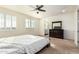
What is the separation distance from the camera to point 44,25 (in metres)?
1.54

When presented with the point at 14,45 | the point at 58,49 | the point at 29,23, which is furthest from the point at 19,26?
the point at 58,49

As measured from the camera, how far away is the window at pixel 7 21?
1.20 meters

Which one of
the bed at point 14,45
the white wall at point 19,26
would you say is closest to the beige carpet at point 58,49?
the bed at point 14,45

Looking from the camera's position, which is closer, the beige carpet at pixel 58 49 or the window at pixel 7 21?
the window at pixel 7 21

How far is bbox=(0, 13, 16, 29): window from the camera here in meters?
1.20

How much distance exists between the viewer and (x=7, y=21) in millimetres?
1233

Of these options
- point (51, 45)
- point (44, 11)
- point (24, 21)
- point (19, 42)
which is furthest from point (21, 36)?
point (51, 45)

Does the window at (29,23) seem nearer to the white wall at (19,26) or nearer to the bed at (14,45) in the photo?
the white wall at (19,26)

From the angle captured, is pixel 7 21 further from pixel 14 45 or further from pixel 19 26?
pixel 14 45

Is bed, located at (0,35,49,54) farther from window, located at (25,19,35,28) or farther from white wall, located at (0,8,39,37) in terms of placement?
window, located at (25,19,35,28)

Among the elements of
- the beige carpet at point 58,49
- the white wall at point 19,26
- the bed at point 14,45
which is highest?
the white wall at point 19,26

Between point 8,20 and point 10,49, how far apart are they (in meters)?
0.39

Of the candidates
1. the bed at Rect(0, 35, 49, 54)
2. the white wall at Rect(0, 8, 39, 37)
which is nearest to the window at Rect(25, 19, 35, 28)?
the white wall at Rect(0, 8, 39, 37)
